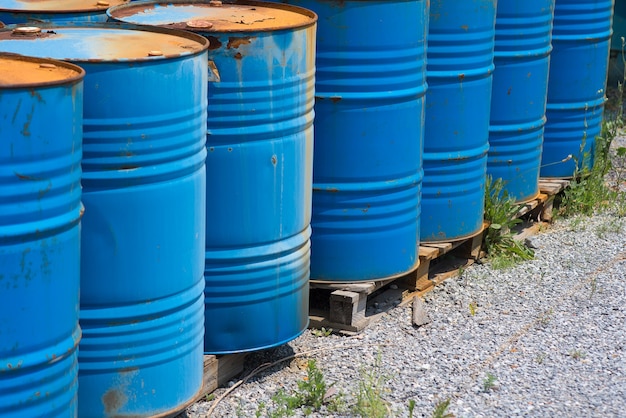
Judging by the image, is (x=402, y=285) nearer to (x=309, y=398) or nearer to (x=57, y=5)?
(x=309, y=398)

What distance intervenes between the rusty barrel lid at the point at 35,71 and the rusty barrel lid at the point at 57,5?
3.22ft

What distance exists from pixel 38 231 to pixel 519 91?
11.9ft

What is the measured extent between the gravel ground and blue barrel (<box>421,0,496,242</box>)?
0.37 metres

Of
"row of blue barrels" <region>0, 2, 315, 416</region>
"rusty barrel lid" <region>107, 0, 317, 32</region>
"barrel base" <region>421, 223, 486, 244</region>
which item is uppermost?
"rusty barrel lid" <region>107, 0, 317, 32</region>

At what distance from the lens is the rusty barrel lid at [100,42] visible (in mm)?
3273

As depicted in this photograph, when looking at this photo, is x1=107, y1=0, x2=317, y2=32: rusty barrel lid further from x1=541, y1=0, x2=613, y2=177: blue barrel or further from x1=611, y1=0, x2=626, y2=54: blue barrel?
x1=611, y1=0, x2=626, y2=54: blue barrel

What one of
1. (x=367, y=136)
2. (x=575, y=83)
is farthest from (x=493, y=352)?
(x=575, y=83)

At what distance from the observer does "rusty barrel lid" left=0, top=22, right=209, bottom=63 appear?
129 inches

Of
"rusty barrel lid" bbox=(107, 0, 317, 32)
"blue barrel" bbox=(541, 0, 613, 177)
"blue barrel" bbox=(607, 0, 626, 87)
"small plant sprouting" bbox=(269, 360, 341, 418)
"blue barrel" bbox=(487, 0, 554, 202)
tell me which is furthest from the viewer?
"blue barrel" bbox=(607, 0, 626, 87)

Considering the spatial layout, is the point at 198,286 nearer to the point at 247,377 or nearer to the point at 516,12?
the point at 247,377

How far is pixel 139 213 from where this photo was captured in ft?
10.8

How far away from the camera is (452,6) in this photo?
16.6 ft

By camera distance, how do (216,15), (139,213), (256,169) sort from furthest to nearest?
(216,15) → (256,169) → (139,213)

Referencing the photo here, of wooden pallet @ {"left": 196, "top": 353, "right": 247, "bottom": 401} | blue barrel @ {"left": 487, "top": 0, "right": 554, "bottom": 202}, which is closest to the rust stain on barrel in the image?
wooden pallet @ {"left": 196, "top": 353, "right": 247, "bottom": 401}
